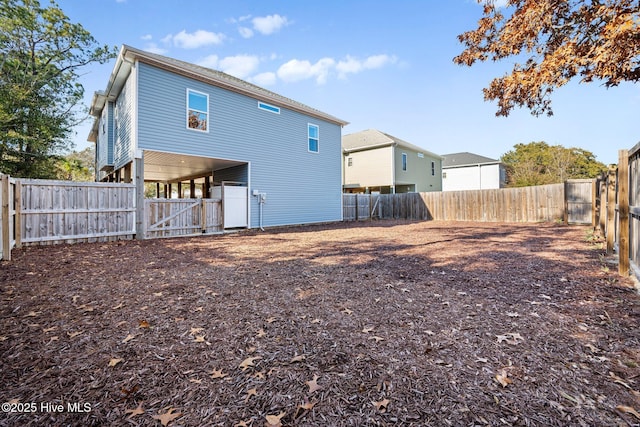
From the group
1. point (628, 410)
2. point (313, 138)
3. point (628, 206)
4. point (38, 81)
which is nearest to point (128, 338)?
point (628, 410)

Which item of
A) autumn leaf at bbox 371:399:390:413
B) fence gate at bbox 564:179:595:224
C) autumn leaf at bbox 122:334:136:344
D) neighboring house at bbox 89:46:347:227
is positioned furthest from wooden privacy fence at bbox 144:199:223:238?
fence gate at bbox 564:179:595:224

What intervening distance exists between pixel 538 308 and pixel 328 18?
1046 centimetres

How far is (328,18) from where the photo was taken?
990 cm

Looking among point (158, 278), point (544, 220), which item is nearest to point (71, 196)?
point (158, 278)

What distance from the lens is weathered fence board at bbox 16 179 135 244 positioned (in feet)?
23.5

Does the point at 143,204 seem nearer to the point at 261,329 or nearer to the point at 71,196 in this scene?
the point at 71,196

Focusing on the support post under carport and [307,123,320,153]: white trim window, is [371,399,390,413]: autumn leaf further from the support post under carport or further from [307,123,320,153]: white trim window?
[307,123,320,153]: white trim window

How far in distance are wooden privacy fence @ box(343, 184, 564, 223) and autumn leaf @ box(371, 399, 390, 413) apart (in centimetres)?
1513

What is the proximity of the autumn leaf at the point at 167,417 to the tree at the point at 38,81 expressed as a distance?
611 inches

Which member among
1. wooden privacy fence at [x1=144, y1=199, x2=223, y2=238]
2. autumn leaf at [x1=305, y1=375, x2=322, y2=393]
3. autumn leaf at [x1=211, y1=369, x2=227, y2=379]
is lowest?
autumn leaf at [x1=305, y1=375, x2=322, y2=393]

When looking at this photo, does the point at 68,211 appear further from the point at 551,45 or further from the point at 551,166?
the point at 551,166

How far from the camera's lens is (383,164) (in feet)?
72.0

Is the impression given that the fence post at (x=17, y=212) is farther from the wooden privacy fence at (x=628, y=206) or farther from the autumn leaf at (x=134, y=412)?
the wooden privacy fence at (x=628, y=206)

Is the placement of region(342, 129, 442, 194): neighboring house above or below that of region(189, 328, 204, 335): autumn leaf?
above
